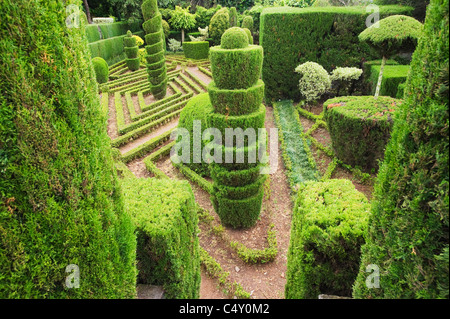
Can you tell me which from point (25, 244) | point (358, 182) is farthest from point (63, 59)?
point (358, 182)

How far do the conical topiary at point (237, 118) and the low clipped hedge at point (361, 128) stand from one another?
12.0 ft

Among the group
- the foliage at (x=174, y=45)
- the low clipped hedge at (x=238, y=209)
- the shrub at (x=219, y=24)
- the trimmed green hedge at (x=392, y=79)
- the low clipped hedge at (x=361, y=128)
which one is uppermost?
the shrub at (x=219, y=24)

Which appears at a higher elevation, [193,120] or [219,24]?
[219,24]

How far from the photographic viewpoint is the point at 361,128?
27.1ft

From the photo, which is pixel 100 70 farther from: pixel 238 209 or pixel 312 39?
pixel 238 209

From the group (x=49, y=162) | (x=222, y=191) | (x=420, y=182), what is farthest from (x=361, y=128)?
(x=49, y=162)

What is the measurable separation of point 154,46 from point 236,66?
475 inches

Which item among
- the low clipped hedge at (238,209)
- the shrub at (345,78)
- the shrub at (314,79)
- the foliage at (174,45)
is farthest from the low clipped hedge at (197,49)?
the low clipped hedge at (238,209)

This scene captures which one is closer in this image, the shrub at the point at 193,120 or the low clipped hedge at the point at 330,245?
the low clipped hedge at the point at 330,245

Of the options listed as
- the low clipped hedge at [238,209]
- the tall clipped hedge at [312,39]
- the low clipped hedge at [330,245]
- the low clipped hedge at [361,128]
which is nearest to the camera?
the low clipped hedge at [330,245]

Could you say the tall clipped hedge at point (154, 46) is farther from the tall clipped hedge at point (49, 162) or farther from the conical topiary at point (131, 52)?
the tall clipped hedge at point (49, 162)

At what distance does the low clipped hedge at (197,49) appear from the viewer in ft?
91.0

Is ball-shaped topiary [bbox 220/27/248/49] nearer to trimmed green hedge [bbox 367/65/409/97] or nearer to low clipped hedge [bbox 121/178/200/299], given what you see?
low clipped hedge [bbox 121/178/200/299]

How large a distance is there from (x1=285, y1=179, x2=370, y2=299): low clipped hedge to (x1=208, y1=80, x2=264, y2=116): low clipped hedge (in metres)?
3.02
